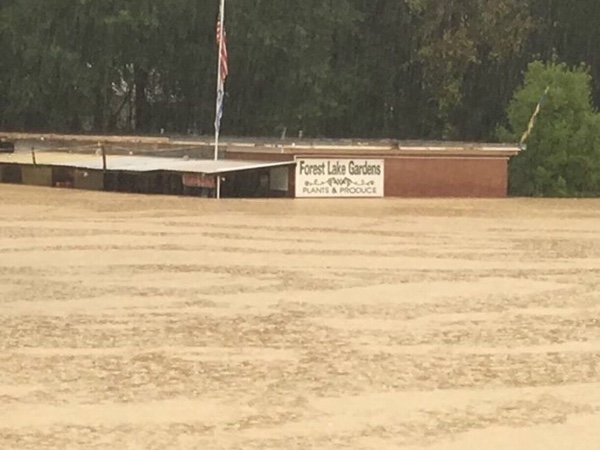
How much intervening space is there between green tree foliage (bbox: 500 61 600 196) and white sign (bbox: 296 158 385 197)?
19.3 ft

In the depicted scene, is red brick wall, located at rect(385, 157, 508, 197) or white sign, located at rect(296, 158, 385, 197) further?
red brick wall, located at rect(385, 157, 508, 197)

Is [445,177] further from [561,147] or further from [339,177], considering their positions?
[561,147]

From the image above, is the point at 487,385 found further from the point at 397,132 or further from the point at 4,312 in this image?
the point at 397,132

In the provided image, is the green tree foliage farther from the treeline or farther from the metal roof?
the metal roof

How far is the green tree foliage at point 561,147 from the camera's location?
33375mm

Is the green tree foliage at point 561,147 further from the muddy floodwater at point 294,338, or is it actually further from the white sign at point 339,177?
the muddy floodwater at point 294,338

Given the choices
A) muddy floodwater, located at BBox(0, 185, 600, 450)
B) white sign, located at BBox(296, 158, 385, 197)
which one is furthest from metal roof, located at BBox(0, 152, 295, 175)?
muddy floodwater, located at BBox(0, 185, 600, 450)

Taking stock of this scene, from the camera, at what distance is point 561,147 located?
33.5 meters

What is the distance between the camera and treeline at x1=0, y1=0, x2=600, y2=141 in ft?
131

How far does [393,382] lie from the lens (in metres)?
9.61

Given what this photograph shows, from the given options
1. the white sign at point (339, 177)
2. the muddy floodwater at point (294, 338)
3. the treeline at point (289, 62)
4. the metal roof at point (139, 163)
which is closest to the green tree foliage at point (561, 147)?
the treeline at point (289, 62)

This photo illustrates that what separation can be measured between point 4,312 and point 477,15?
28059 mm

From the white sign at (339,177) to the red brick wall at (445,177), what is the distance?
11.7 inches

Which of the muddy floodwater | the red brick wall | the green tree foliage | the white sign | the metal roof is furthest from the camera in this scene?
the green tree foliage
